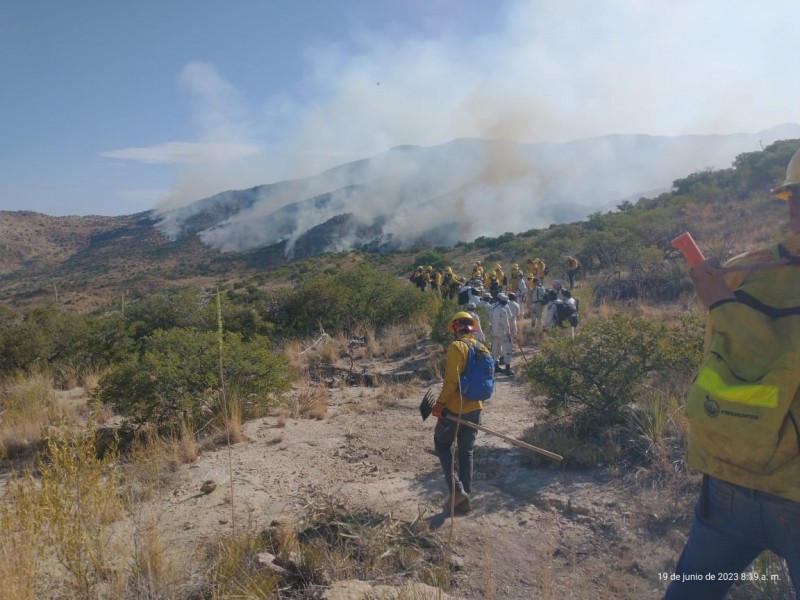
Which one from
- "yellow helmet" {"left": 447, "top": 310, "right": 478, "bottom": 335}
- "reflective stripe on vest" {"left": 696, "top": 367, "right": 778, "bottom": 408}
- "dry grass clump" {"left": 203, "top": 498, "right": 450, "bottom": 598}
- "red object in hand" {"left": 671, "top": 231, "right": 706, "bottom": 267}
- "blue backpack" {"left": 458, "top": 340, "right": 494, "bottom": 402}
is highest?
"red object in hand" {"left": 671, "top": 231, "right": 706, "bottom": 267}

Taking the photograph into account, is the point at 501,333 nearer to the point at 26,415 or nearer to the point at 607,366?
the point at 607,366

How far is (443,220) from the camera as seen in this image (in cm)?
6262

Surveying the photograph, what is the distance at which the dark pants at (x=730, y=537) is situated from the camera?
1463 mm

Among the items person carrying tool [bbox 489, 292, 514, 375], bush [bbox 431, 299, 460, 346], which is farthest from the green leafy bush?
person carrying tool [bbox 489, 292, 514, 375]

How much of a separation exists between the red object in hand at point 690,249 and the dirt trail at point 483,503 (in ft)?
5.16

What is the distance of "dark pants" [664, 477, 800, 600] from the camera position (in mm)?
1463

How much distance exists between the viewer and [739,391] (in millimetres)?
1430

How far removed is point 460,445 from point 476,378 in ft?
1.93

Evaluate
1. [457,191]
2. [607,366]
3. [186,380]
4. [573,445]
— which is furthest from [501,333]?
[457,191]

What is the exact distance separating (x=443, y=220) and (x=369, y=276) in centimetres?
4962

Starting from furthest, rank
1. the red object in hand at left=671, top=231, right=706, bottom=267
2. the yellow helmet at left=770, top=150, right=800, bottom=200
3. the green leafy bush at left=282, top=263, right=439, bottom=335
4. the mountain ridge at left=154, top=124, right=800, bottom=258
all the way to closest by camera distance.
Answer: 1. the mountain ridge at left=154, top=124, right=800, bottom=258
2. the green leafy bush at left=282, top=263, right=439, bottom=335
3. the red object in hand at left=671, top=231, right=706, bottom=267
4. the yellow helmet at left=770, top=150, right=800, bottom=200

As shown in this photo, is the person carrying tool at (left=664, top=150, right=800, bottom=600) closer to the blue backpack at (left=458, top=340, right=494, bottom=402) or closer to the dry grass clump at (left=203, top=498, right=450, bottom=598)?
the dry grass clump at (left=203, top=498, right=450, bottom=598)

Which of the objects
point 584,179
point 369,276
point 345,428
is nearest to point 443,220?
point 584,179

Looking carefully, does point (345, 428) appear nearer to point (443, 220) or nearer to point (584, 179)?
point (443, 220)
